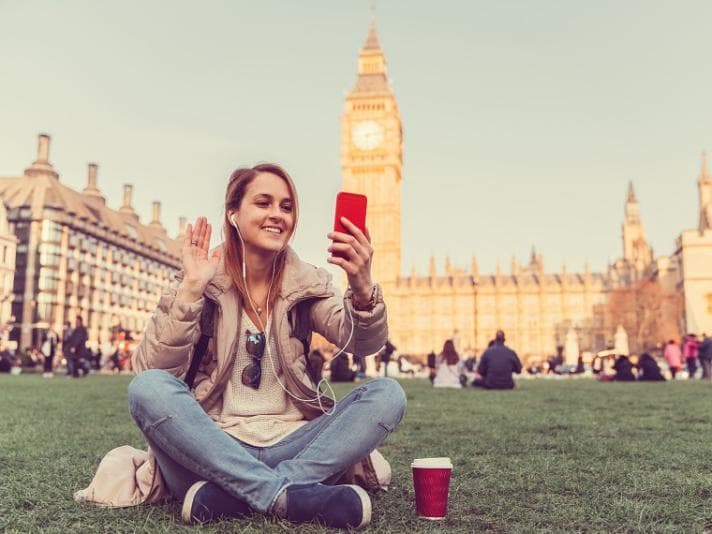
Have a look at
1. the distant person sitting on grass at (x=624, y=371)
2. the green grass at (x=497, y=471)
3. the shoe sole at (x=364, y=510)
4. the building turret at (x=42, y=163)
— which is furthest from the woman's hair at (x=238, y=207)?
the building turret at (x=42, y=163)

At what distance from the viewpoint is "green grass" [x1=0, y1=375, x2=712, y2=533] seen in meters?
2.54

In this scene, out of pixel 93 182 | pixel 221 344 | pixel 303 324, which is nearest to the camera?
pixel 221 344

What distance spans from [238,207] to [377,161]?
75317mm

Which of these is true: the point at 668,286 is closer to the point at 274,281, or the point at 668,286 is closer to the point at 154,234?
the point at 154,234

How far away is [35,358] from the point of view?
95.7 feet

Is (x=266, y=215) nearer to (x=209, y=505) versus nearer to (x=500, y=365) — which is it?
(x=209, y=505)

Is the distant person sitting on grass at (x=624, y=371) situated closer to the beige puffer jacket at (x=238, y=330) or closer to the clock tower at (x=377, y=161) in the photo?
the beige puffer jacket at (x=238, y=330)

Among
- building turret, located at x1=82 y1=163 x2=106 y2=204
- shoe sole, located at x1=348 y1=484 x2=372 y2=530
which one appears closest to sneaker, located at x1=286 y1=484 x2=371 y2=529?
shoe sole, located at x1=348 y1=484 x2=372 y2=530

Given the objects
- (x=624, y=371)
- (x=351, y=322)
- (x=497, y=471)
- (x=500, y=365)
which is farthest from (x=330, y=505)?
(x=624, y=371)

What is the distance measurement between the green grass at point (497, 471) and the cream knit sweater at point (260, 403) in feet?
1.19

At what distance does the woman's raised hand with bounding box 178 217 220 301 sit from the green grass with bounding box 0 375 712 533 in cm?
82

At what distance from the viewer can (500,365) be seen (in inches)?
515

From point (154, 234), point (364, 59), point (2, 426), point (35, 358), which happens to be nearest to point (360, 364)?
point (35, 358)

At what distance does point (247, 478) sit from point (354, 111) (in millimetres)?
77512
